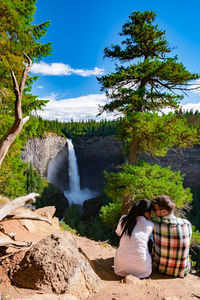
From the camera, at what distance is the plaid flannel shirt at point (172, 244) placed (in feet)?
10.6

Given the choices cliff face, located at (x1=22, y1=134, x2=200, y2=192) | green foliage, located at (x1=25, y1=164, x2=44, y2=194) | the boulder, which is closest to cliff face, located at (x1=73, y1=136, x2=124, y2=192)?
cliff face, located at (x1=22, y1=134, x2=200, y2=192)

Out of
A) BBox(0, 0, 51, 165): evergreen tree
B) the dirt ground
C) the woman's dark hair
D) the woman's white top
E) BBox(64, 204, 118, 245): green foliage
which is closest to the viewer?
the dirt ground

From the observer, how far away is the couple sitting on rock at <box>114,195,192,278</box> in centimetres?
312

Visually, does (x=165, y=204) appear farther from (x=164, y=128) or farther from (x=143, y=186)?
(x=164, y=128)

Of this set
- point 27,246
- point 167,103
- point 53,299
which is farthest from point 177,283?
point 167,103

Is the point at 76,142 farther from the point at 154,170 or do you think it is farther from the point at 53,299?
the point at 53,299

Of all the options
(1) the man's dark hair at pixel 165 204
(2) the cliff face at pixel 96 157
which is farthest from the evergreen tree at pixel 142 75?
(2) the cliff face at pixel 96 157

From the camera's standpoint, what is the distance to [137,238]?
310 centimetres

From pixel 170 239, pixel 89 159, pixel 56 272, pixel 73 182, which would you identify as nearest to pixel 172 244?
pixel 170 239

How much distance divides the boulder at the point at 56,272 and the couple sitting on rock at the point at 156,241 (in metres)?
0.65

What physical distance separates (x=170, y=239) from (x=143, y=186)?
370cm

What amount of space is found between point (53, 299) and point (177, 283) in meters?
2.11

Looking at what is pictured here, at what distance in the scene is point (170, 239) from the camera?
3.24 meters

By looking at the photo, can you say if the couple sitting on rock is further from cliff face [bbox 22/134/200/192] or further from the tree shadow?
cliff face [bbox 22/134/200/192]
